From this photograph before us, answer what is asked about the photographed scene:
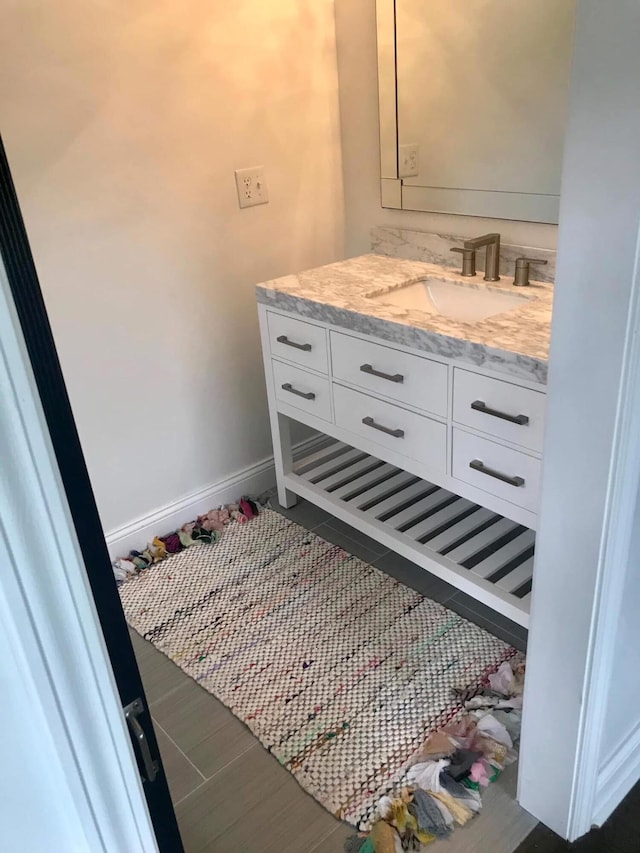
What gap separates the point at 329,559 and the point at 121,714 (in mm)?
1666

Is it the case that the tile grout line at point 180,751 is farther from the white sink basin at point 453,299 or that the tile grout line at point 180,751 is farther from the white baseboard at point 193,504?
the white sink basin at point 453,299

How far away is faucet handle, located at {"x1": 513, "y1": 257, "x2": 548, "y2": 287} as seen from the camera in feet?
6.82

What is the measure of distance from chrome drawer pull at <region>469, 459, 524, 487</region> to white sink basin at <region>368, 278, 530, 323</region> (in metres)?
0.48

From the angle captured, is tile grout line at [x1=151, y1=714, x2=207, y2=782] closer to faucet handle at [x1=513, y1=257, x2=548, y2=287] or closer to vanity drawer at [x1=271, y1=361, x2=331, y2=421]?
vanity drawer at [x1=271, y1=361, x2=331, y2=421]

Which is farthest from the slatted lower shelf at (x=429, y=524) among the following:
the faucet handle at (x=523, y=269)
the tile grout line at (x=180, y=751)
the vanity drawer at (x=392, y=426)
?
the tile grout line at (x=180, y=751)

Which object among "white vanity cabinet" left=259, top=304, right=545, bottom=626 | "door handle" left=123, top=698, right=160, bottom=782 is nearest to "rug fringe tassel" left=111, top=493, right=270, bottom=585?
"white vanity cabinet" left=259, top=304, right=545, bottom=626

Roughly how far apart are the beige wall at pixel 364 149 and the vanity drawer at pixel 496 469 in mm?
725

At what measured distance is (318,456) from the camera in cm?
276

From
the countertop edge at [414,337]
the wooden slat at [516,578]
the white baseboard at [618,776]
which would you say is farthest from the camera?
the wooden slat at [516,578]

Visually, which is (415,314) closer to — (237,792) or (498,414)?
(498,414)

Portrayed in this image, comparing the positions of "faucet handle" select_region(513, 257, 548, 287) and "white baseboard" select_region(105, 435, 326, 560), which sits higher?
"faucet handle" select_region(513, 257, 548, 287)

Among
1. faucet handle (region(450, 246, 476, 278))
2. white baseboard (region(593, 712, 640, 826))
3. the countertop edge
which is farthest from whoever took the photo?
faucet handle (region(450, 246, 476, 278))

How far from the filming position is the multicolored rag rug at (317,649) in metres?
1.68

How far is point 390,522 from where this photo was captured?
228 centimetres
